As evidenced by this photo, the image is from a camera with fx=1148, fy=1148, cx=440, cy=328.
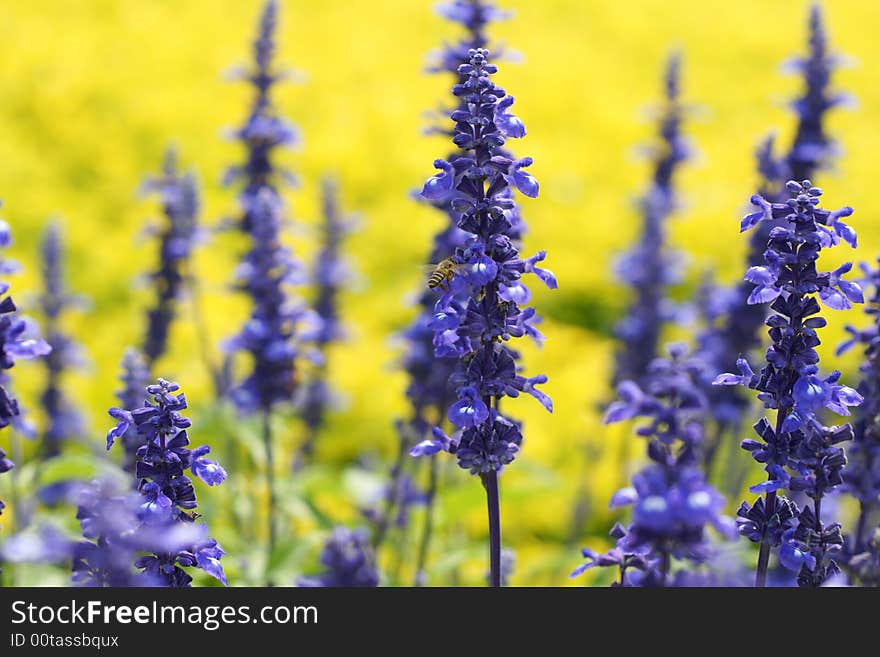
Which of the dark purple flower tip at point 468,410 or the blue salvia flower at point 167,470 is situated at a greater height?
the dark purple flower tip at point 468,410

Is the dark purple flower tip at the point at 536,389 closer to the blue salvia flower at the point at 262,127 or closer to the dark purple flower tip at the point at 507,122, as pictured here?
the dark purple flower tip at the point at 507,122

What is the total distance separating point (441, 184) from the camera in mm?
2777

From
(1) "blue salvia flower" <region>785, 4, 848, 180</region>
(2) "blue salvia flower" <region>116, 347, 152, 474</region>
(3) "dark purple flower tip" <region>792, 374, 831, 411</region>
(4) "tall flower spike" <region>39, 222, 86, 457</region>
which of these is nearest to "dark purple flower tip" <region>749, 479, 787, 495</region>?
(3) "dark purple flower tip" <region>792, 374, 831, 411</region>

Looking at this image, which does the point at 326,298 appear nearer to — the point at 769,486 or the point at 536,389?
the point at 536,389

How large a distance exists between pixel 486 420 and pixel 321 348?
402cm

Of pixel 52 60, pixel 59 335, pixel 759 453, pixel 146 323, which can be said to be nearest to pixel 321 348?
pixel 146 323

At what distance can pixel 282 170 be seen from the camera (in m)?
5.93

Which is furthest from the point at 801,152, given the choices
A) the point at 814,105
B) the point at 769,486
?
the point at 769,486

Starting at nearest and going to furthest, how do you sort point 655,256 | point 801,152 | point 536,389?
point 536,389 → point 801,152 → point 655,256

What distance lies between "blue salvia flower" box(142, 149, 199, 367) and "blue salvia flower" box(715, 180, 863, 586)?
367cm

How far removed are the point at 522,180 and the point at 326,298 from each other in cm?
399

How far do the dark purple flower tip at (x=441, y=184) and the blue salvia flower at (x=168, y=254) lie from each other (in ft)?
10.8

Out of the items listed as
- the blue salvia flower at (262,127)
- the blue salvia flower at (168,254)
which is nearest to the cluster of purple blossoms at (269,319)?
the blue salvia flower at (262,127)

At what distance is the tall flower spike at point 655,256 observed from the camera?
20.9 feet
